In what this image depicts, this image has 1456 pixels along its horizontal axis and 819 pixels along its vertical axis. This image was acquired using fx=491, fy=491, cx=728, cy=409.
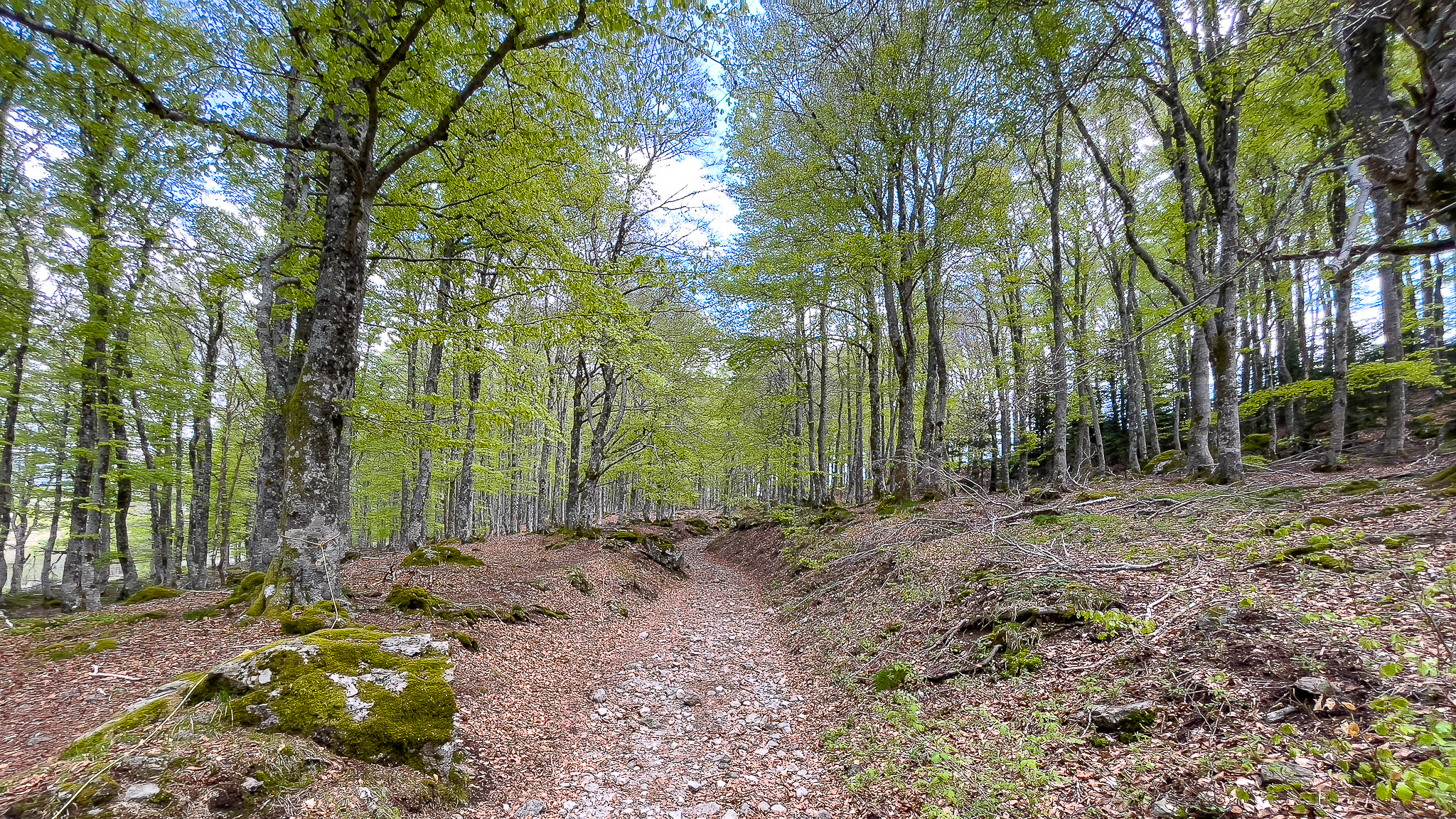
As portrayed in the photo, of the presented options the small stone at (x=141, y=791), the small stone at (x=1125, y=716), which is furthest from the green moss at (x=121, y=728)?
the small stone at (x=1125, y=716)

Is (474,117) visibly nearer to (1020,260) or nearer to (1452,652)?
(1452,652)

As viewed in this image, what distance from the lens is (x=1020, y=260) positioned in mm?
20953

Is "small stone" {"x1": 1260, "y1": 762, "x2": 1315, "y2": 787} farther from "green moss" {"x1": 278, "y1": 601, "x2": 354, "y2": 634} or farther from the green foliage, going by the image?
the green foliage

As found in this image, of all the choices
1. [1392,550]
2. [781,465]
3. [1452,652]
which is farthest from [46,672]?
[781,465]

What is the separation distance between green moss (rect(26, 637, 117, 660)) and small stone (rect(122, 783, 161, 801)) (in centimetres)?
454

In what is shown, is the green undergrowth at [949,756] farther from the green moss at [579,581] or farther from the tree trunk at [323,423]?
the green moss at [579,581]

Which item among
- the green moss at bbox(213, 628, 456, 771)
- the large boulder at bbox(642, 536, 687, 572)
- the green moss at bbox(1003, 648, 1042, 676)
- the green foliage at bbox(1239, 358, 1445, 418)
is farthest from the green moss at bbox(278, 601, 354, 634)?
the green foliage at bbox(1239, 358, 1445, 418)

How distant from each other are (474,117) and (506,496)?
29602 millimetres

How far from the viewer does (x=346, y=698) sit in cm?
390

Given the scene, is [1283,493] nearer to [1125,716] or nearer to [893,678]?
[1125,716]

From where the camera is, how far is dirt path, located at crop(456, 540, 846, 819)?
4.00 meters

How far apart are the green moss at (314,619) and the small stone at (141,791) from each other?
2.76 metres

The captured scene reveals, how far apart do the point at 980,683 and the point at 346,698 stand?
546 centimetres

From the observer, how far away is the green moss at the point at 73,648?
5.25 meters
